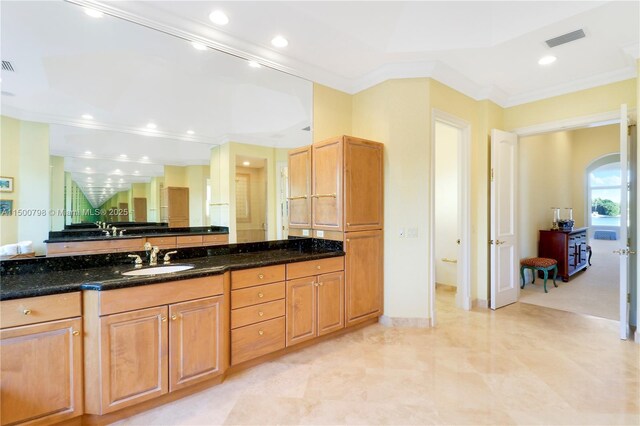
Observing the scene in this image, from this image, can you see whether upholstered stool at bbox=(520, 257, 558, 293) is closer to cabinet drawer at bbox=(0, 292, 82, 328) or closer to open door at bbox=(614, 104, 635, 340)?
open door at bbox=(614, 104, 635, 340)

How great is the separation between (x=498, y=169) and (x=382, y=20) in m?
2.52

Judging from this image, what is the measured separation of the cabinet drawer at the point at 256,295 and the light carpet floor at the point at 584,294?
3741mm

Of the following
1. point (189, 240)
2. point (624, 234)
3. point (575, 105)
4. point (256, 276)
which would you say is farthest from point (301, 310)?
point (575, 105)

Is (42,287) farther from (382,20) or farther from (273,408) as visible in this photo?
(382,20)

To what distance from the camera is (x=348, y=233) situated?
3.14 metres

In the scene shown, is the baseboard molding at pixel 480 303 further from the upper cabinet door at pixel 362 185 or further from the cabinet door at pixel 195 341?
the cabinet door at pixel 195 341

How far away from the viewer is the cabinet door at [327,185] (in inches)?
123

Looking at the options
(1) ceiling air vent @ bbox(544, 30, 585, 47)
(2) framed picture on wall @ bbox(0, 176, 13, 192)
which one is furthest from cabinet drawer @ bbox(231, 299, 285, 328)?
(1) ceiling air vent @ bbox(544, 30, 585, 47)

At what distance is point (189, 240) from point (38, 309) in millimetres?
1208

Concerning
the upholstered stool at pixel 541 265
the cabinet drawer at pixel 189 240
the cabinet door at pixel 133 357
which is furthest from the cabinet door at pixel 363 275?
the upholstered stool at pixel 541 265

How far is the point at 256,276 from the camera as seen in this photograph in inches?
98.8

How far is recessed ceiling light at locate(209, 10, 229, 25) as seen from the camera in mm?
2404

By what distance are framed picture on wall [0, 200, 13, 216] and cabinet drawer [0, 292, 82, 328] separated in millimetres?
764

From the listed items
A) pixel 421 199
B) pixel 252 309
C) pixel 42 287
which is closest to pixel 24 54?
pixel 42 287
